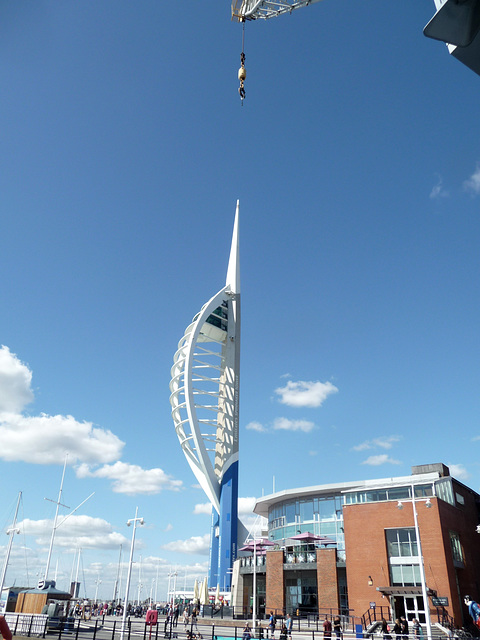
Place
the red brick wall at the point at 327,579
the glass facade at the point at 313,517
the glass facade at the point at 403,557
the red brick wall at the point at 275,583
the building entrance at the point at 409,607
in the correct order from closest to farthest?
1. the building entrance at the point at 409,607
2. the glass facade at the point at 403,557
3. the red brick wall at the point at 327,579
4. the red brick wall at the point at 275,583
5. the glass facade at the point at 313,517

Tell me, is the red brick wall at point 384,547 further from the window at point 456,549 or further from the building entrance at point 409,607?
the building entrance at point 409,607

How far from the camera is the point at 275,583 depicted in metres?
42.8

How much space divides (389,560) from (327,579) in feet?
18.7

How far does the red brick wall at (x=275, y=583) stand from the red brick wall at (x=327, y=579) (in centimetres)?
398

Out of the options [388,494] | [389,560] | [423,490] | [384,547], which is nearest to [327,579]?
[389,560]

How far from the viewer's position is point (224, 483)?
53.8 meters

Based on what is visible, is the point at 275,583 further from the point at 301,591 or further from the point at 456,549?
the point at 456,549

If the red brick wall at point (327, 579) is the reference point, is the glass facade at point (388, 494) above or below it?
above

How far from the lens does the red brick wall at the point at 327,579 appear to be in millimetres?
38625

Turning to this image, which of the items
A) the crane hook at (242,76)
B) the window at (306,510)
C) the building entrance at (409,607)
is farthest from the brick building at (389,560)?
the crane hook at (242,76)

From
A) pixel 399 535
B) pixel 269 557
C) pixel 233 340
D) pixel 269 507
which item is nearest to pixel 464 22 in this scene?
pixel 399 535

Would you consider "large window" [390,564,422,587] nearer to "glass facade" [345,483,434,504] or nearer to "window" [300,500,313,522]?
"glass facade" [345,483,434,504]

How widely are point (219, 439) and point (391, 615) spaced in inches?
1045

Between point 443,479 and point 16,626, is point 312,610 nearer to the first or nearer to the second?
point 443,479
